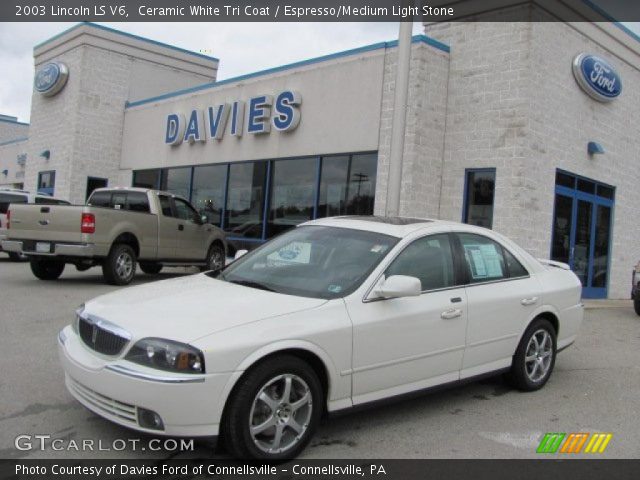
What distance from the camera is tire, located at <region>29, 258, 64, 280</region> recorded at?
→ 11.7m

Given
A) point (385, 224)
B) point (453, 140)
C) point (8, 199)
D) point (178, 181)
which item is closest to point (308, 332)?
point (385, 224)

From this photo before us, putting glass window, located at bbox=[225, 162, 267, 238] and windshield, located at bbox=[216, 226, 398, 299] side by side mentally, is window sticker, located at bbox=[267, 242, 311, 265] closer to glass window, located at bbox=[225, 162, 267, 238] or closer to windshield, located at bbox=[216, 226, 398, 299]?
windshield, located at bbox=[216, 226, 398, 299]

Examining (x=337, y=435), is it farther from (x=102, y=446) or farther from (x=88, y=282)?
(x=88, y=282)

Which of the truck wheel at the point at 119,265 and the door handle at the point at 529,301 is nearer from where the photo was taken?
the door handle at the point at 529,301

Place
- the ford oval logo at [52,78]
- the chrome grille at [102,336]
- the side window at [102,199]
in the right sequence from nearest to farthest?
the chrome grille at [102,336] < the side window at [102,199] < the ford oval logo at [52,78]

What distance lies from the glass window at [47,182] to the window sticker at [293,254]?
65.4ft

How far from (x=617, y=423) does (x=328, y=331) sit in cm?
271

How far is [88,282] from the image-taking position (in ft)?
38.8

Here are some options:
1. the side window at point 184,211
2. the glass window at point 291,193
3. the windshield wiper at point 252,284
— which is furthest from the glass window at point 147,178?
the windshield wiper at point 252,284

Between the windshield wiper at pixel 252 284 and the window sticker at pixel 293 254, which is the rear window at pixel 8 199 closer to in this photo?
the window sticker at pixel 293 254

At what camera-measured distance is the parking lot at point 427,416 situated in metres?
4.06

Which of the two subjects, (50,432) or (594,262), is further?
(594,262)

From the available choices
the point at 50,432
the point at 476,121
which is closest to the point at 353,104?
the point at 476,121

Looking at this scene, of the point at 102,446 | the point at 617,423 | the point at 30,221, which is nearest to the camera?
the point at 102,446
